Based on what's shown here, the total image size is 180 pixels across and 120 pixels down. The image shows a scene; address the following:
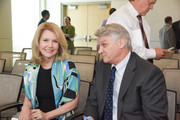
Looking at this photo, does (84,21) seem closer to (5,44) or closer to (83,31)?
(83,31)

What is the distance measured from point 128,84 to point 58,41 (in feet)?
2.95

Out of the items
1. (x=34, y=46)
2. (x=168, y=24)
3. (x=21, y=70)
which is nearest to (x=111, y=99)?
(x=34, y=46)

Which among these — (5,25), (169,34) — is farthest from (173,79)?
(5,25)

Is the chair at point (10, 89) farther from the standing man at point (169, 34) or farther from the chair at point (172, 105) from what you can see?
the standing man at point (169, 34)

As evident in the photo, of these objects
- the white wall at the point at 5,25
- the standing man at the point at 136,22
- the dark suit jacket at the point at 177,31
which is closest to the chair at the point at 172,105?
the standing man at the point at 136,22

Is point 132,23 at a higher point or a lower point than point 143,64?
higher

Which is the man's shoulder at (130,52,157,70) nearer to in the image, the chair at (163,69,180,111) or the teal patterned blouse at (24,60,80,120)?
the teal patterned blouse at (24,60,80,120)

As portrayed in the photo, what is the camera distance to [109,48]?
5.09ft

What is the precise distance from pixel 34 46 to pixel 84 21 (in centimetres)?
746

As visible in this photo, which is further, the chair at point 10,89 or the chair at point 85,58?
the chair at point 85,58

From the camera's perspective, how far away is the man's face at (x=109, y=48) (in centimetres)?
154

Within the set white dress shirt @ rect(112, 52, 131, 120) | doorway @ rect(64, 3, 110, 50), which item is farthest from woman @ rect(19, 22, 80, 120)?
doorway @ rect(64, 3, 110, 50)

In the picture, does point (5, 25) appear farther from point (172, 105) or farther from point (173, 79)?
point (172, 105)

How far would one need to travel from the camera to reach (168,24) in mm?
6844
